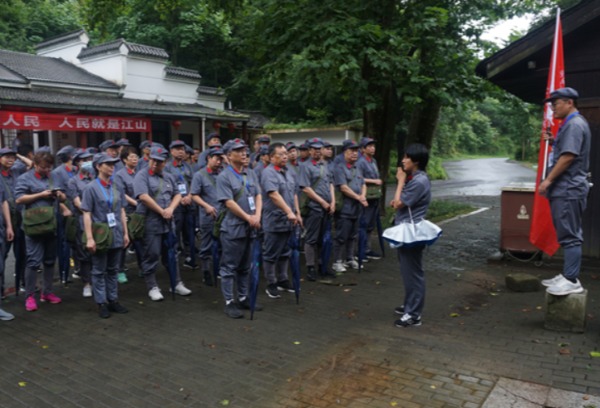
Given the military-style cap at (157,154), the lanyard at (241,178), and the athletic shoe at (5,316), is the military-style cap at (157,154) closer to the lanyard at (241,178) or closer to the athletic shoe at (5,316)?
the lanyard at (241,178)

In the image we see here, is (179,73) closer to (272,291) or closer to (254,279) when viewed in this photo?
(272,291)

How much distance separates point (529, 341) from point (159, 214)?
4.65 m

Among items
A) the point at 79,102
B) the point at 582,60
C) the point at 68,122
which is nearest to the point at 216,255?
the point at 582,60

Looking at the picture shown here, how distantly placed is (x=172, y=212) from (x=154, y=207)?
28cm

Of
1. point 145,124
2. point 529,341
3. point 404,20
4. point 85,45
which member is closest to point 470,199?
point 404,20

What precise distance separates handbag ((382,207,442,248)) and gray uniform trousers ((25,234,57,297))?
4366mm

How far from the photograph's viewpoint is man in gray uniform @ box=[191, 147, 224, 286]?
7562mm

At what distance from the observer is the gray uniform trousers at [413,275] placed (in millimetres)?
5719

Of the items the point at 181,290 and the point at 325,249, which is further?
the point at 325,249

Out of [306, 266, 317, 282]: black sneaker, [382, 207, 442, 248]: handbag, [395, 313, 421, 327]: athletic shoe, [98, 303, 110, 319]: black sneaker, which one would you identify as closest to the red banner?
[98, 303, 110, 319]: black sneaker

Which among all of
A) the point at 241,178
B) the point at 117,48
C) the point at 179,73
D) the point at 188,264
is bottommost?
the point at 188,264

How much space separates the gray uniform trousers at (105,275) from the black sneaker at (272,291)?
199cm

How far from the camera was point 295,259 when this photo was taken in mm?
6777

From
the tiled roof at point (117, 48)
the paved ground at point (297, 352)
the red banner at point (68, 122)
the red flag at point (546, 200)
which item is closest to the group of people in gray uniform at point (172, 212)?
the paved ground at point (297, 352)
